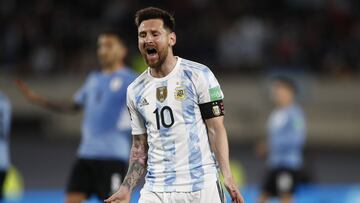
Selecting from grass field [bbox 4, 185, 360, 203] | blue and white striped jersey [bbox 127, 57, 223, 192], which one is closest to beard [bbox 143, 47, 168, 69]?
blue and white striped jersey [bbox 127, 57, 223, 192]

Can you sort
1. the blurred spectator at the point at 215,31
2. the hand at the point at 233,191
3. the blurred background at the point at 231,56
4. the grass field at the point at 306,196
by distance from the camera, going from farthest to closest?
the blurred spectator at the point at 215,31
the blurred background at the point at 231,56
the grass field at the point at 306,196
the hand at the point at 233,191

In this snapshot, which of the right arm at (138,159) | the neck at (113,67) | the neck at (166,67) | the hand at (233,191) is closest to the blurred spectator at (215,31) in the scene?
the neck at (113,67)

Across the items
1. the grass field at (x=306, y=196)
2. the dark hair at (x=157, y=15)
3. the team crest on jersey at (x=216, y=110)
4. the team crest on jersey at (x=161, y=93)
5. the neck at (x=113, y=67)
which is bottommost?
the grass field at (x=306, y=196)

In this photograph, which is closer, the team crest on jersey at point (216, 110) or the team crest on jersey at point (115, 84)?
the team crest on jersey at point (216, 110)

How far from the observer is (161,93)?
18.6 feet

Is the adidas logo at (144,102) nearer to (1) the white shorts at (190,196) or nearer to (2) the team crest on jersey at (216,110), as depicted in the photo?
(2) the team crest on jersey at (216,110)

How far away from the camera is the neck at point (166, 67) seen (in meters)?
5.64

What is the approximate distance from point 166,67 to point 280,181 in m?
5.15

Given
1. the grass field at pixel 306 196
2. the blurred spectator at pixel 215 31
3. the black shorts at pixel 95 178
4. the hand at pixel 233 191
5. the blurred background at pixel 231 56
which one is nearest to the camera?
the hand at pixel 233 191

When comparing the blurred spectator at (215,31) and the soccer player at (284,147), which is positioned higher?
the blurred spectator at (215,31)

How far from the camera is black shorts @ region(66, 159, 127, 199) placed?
7.76 m

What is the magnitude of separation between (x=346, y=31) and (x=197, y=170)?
14784 mm

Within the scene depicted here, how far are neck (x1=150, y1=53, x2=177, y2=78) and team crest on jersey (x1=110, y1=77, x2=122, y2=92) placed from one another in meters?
2.18

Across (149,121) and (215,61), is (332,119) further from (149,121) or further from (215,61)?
(149,121)
